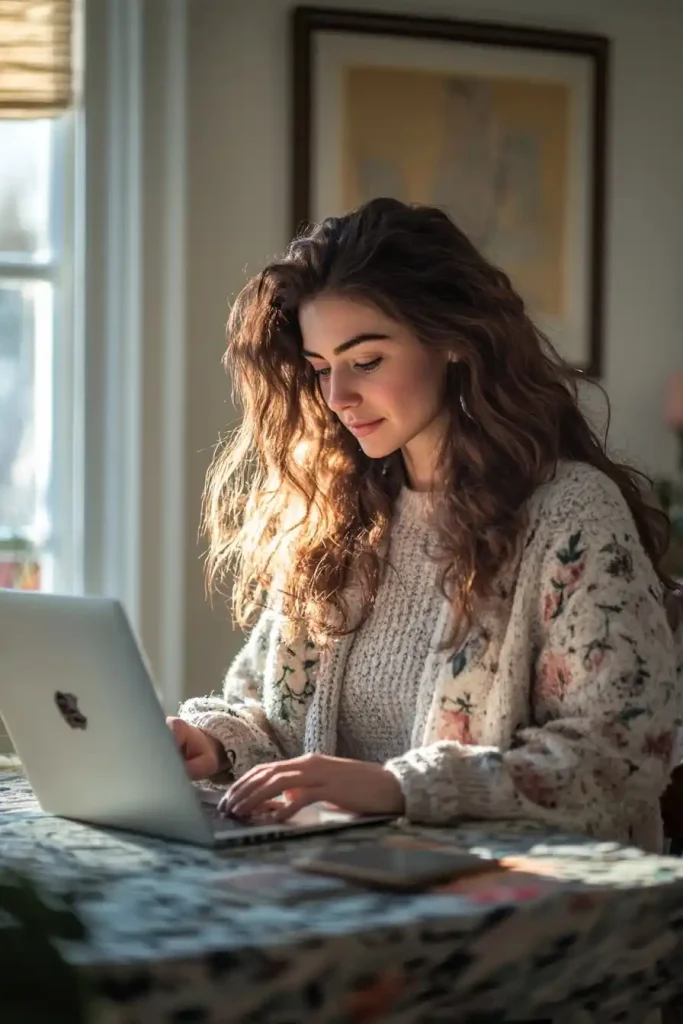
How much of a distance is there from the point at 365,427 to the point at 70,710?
22.2 inches

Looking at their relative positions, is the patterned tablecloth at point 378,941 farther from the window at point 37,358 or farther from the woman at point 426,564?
the window at point 37,358

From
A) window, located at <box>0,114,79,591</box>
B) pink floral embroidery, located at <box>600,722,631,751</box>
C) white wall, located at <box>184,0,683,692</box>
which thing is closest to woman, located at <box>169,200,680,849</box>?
pink floral embroidery, located at <box>600,722,631,751</box>

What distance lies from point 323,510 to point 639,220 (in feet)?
6.39

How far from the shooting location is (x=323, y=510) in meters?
1.94

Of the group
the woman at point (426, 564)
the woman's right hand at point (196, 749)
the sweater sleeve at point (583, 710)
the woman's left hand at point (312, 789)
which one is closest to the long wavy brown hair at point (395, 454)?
the woman at point (426, 564)

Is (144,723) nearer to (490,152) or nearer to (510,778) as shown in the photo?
(510,778)

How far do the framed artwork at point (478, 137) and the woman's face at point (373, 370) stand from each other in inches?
57.8

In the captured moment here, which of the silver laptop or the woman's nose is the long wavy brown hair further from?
the silver laptop

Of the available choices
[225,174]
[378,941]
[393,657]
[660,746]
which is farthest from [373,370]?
[225,174]

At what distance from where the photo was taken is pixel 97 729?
1336 millimetres

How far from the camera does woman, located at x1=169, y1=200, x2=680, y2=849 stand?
1465mm

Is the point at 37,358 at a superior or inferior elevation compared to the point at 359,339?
inferior

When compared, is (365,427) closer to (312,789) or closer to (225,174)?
(312,789)

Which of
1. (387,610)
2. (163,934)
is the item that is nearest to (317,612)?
(387,610)
